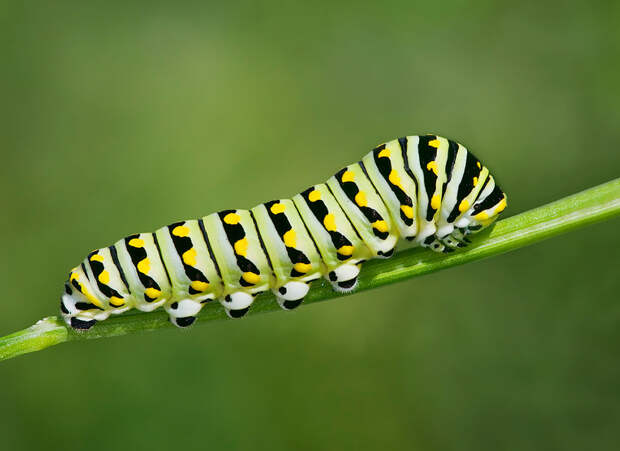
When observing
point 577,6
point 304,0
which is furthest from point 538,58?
point 304,0

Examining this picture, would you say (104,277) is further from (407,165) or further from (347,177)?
(407,165)

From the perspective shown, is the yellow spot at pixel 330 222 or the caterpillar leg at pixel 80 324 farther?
the yellow spot at pixel 330 222

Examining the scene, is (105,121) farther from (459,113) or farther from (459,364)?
(459,364)

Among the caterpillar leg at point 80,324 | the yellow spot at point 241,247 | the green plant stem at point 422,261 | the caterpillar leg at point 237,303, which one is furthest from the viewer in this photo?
the yellow spot at point 241,247

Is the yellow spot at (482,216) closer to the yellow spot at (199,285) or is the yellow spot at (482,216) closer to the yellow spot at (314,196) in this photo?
the yellow spot at (314,196)

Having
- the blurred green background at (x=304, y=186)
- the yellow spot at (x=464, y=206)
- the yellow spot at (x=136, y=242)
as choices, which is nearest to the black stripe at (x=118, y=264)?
the yellow spot at (x=136, y=242)
